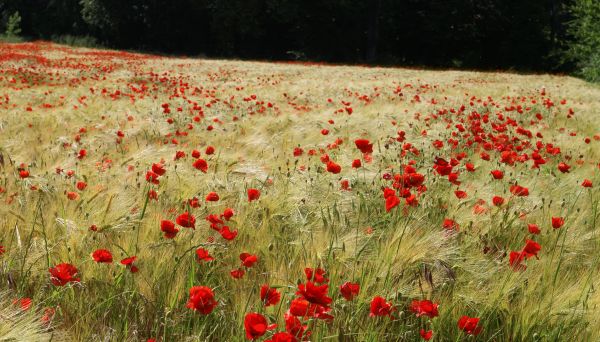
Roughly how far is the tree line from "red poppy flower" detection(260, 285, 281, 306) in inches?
1179

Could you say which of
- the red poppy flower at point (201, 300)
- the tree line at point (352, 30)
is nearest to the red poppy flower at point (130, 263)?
the red poppy flower at point (201, 300)

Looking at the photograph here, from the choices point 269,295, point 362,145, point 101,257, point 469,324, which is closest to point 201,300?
point 269,295

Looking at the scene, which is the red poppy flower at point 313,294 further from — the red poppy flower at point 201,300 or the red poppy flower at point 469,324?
the red poppy flower at point 469,324

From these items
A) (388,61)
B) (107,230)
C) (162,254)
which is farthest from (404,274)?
(388,61)

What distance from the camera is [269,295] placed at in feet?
4.42

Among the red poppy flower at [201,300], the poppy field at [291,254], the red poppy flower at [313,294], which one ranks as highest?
the red poppy flower at [313,294]

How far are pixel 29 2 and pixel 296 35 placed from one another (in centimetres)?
2600

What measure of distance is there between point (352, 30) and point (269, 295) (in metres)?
34.3

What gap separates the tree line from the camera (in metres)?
31.5

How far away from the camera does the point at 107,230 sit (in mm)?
2023

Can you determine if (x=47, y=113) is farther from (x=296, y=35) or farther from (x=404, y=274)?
(x=296, y=35)

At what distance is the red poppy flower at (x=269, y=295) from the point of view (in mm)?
1307

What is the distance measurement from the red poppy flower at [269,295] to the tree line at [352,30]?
1179 inches

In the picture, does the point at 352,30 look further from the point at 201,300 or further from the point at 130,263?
the point at 201,300
